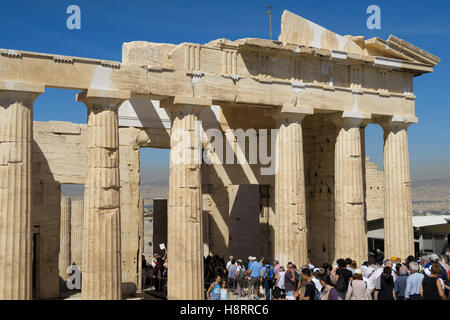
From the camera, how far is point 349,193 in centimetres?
1933

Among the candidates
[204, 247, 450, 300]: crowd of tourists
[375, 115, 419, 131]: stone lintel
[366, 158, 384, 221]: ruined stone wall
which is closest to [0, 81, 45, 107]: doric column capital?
[204, 247, 450, 300]: crowd of tourists

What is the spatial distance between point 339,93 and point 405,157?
155 inches

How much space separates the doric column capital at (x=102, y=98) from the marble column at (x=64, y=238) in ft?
28.2

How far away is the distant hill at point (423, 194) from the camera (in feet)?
Result: 393

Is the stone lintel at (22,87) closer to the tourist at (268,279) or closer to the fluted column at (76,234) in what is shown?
the tourist at (268,279)

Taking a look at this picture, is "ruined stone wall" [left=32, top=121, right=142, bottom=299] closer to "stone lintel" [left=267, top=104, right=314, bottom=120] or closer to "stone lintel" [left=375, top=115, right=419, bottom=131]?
"stone lintel" [left=267, top=104, right=314, bottom=120]

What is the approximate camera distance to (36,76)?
1414 centimetres

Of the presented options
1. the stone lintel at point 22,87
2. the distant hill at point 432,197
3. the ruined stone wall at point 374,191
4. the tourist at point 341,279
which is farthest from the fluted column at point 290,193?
the distant hill at point 432,197

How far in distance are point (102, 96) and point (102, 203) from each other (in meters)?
2.88

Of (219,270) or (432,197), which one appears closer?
(219,270)

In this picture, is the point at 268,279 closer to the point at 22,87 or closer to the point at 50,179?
the point at 50,179

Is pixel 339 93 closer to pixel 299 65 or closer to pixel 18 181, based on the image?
pixel 299 65

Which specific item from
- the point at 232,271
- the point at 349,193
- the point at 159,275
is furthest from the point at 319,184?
the point at 159,275
